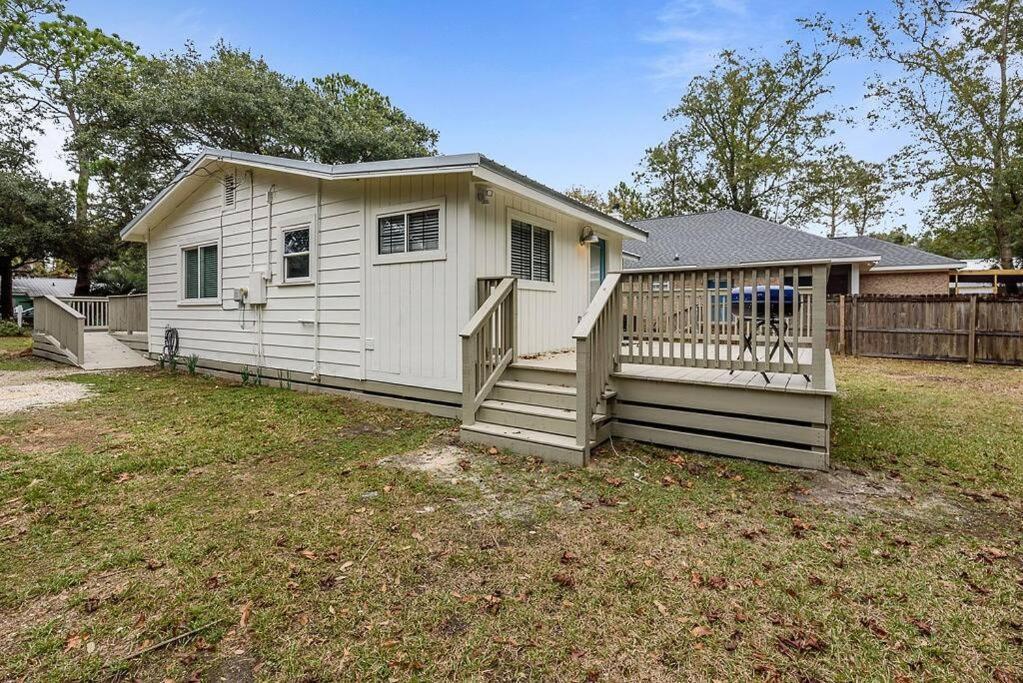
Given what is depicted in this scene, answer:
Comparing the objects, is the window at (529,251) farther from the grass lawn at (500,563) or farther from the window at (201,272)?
the window at (201,272)

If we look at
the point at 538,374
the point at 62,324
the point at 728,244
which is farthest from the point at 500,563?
the point at 728,244

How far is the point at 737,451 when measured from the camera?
439 cm

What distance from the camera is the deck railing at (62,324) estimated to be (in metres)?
10.1

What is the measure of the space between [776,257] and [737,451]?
10808mm

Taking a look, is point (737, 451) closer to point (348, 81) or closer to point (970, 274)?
point (970, 274)

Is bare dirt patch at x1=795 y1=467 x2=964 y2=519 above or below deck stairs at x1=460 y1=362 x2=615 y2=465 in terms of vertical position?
below

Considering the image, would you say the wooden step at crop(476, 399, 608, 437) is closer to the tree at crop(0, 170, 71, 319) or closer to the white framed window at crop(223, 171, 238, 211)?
the white framed window at crop(223, 171, 238, 211)

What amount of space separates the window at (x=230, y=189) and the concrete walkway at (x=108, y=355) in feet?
14.0

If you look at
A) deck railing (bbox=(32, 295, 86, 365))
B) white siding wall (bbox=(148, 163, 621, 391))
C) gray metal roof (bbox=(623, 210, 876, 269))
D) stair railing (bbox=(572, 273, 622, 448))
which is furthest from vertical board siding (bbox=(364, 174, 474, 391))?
gray metal roof (bbox=(623, 210, 876, 269))

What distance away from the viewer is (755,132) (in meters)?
24.4

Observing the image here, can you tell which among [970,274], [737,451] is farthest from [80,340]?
[970,274]

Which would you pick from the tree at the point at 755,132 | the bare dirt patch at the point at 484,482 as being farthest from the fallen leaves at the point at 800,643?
the tree at the point at 755,132

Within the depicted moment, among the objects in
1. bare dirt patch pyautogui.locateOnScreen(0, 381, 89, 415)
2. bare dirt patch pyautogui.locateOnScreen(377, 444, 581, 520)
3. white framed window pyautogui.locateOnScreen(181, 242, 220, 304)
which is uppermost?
white framed window pyautogui.locateOnScreen(181, 242, 220, 304)

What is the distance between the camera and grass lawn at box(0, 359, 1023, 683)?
2.01 metres
